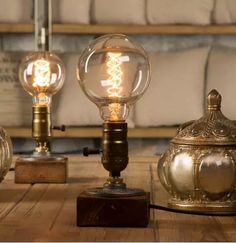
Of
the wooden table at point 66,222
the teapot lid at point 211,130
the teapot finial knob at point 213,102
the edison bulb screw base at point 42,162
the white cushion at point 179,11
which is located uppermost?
the white cushion at point 179,11

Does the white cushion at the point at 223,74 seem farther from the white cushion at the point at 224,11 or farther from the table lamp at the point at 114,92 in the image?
the table lamp at the point at 114,92

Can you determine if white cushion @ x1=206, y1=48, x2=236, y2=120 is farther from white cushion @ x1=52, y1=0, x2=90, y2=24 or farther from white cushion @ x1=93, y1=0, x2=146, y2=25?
white cushion @ x1=52, y1=0, x2=90, y2=24

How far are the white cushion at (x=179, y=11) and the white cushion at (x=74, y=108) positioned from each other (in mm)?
447

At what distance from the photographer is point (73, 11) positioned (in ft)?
12.4

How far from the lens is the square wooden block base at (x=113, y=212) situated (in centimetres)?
132

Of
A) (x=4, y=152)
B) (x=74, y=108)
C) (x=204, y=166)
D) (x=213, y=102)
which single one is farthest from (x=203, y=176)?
(x=74, y=108)

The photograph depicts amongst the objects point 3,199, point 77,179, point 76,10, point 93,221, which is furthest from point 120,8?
point 93,221

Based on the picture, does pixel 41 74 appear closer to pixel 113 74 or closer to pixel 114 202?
pixel 113 74

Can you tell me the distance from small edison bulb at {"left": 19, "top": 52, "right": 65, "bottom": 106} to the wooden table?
331 millimetres

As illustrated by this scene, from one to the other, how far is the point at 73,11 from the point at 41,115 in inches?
72.0

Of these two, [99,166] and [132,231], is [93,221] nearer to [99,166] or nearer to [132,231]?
[132,231]

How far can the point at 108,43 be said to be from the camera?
1.43 meters

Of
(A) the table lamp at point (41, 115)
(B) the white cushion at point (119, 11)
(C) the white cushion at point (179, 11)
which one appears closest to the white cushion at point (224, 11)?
(C) the white cushion at point (179, 11)

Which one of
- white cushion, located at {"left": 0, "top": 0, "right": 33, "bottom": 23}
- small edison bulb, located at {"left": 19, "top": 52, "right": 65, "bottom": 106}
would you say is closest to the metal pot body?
small edison bulb, located at {"left": 19, "top": 52, "right": 65, "bottom": 106}
